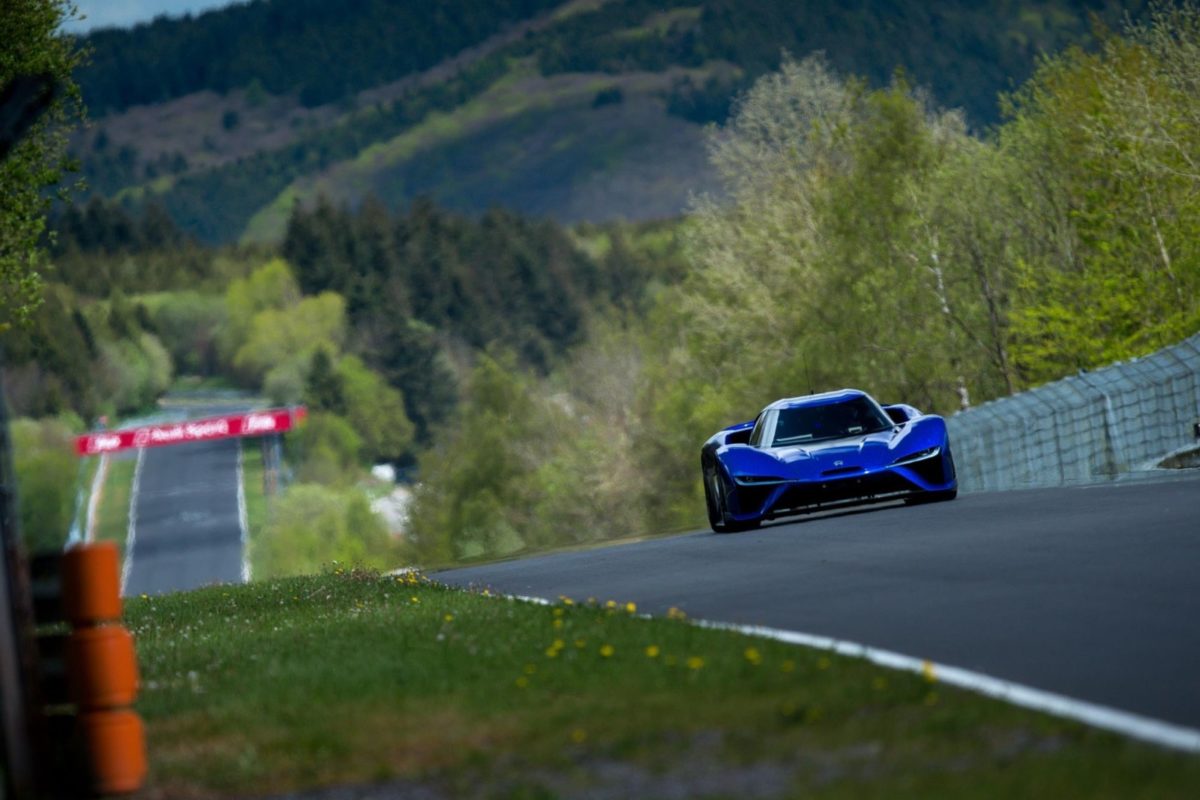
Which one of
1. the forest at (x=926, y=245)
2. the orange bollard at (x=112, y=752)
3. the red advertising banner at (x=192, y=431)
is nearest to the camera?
the orange bollard at (x=112, y=752)

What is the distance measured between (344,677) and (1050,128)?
154ft

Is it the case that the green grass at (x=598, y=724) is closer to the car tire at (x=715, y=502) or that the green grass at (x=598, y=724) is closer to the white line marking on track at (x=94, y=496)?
the car tire at (x=715, y=502)

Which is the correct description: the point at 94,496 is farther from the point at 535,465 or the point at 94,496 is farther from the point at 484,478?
the point at 535,465

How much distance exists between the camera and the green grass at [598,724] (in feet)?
22.1

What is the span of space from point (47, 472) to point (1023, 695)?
517 ft

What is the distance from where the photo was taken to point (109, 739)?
7879 mm

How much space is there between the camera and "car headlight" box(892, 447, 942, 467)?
21328mm

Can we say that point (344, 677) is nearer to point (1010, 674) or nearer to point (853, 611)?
point (853, 611)

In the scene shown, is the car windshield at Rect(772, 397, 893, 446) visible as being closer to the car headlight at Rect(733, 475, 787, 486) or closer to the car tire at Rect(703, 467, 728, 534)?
the car headlight at Rect(733, 475, 787, 486)

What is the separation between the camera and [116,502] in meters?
164

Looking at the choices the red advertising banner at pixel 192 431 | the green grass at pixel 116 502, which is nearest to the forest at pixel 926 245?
the green grass at pixel 116 502

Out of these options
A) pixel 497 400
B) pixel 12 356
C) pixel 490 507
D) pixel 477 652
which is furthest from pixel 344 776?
pixel 12 356

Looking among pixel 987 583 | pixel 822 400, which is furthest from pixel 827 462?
pixel 987 583

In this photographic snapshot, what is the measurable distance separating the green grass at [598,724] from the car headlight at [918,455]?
8.80m
